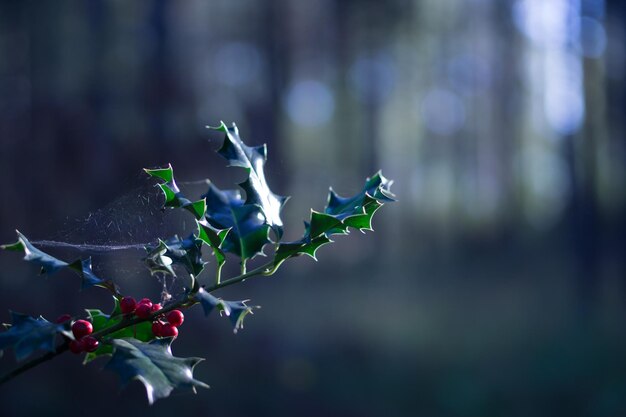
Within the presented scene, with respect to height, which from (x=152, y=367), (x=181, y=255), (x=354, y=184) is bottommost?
(x=354, y=184)

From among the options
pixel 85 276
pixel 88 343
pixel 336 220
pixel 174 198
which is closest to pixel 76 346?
pixel 88 343

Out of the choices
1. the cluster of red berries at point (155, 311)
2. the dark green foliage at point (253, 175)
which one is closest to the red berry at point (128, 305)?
the cluster of red berries at point (155, 311)

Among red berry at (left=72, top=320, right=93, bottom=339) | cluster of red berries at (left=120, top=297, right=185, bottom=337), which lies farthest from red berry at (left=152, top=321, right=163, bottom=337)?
red berry at (left=72, top=320, right=93, bottom=339)

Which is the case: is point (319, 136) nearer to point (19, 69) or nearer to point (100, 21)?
point (100, 21)

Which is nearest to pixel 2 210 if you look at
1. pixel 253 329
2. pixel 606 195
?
pixel 253 329

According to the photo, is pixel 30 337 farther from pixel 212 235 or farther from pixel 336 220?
pixel 336 220

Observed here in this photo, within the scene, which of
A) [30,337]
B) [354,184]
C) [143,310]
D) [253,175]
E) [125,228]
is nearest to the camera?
[30,337]

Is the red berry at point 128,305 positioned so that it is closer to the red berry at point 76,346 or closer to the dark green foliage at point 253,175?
the red berry at point 76,346
